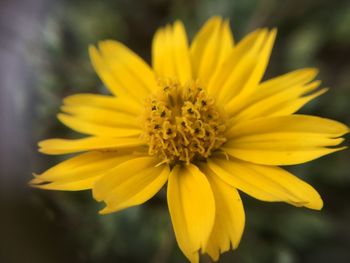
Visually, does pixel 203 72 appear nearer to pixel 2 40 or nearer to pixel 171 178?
pixel 171 178

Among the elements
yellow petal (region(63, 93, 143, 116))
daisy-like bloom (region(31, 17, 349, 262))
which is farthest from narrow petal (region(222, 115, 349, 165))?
yellow petal (region(63, 93, 143, 116))

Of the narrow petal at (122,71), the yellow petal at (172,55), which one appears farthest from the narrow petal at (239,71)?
the narrow petal at (122,71)

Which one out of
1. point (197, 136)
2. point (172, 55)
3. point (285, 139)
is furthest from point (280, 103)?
point (172, 55)

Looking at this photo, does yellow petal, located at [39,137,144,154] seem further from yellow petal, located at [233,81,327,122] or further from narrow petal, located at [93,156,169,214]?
yellow petal, located at [233,81,327,122]

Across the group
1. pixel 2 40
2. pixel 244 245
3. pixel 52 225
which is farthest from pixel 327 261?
pixel 2 40

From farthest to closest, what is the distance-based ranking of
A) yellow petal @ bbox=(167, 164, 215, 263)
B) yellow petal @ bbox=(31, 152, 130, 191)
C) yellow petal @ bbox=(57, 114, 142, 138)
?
yellow petal @ bbox=(57, 114, 142, 138), yellow petal @ bbox=(31, 152, 130, 191), yellow petal @ bbox=(167, 164, 215, 263)
